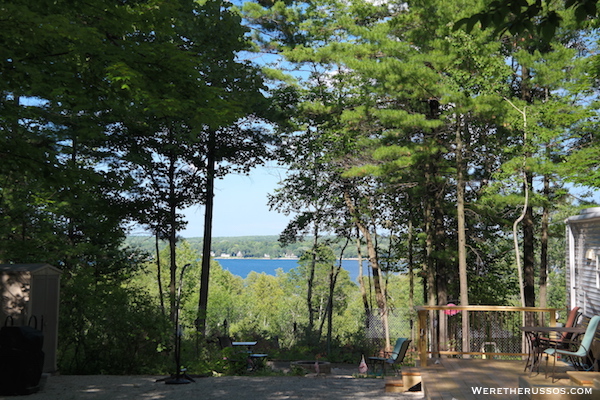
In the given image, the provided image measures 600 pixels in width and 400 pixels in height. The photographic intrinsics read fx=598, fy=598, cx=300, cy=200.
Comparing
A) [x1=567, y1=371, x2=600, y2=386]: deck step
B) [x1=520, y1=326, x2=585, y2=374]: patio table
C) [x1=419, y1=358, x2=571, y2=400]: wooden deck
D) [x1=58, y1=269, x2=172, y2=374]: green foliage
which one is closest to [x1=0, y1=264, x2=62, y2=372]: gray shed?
[x1=58, y1=269, x2=172, y2=374]: green foliage

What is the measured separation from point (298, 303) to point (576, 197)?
38576mm

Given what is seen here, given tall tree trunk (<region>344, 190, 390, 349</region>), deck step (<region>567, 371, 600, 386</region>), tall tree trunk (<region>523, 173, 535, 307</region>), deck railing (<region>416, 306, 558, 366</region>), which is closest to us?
deck step (<region>567, 371, 600, 386</region>)

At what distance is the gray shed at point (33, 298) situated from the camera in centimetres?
871

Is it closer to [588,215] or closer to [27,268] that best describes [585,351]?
[588,215]

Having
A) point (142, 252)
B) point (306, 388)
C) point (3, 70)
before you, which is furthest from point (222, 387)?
point (142, 252)

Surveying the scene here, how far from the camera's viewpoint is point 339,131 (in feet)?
62.2

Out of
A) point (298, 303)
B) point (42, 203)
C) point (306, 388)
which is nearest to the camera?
point (306, 388)

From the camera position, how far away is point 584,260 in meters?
9.79

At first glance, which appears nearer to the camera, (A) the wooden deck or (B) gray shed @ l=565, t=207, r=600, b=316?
(A) the wooden deck

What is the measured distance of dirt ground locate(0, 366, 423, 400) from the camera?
8.11 meters

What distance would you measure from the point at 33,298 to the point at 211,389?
10.0ft

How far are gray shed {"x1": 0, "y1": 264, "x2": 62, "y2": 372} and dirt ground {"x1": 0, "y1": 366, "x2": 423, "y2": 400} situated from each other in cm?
72

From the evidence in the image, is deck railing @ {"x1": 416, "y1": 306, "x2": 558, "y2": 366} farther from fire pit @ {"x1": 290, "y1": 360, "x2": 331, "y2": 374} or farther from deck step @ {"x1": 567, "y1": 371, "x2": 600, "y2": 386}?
fire pit @ {"x1": 290, "y1": 360, "x2": 331, "y2": 374}

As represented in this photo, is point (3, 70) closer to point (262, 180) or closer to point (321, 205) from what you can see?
point (262, 180)
